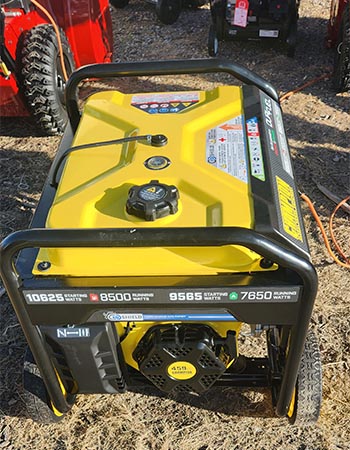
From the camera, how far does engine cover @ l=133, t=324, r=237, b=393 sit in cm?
180

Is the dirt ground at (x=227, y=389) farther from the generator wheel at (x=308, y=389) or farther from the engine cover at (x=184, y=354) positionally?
the engine cover at (x=184, y=354)

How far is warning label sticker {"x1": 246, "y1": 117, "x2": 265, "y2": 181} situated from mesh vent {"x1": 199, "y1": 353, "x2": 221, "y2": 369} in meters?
0.62

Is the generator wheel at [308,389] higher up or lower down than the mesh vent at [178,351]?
lower down

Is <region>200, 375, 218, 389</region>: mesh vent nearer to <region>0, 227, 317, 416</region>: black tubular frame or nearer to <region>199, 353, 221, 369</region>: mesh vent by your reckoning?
<region>199, 353, 221, 369</region>: mesh vent

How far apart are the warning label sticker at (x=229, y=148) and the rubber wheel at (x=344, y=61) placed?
7.37ft

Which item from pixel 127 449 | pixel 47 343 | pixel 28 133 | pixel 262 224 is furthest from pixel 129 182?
pixel 28 133

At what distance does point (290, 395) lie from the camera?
1933mm

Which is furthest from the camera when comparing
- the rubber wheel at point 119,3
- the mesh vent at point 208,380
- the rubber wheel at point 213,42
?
the rubber wheel at point 119,3

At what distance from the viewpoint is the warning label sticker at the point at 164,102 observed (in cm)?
217

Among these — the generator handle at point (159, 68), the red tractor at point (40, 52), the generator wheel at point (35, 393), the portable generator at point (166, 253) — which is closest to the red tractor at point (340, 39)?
the red tractor at point (40, 52)

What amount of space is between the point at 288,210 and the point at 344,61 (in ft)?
8.67

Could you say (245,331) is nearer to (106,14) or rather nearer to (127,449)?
(127,449)

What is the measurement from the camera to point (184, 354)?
5.94 feet

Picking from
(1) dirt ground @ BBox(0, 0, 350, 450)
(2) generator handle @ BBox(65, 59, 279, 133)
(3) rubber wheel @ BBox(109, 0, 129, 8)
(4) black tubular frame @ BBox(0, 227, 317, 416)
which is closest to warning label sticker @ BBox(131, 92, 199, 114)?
(2) generator handle @ BBox(65, 59, 279, 133)
